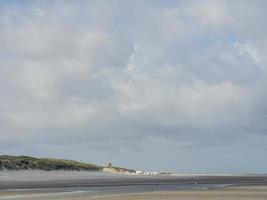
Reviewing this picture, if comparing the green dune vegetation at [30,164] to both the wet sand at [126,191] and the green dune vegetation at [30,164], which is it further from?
the wet sand at [126,191]

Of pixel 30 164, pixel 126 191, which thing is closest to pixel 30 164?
pixel 30 164

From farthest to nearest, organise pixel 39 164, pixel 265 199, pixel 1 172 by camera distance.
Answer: pixel 39 164, pixel 1 172, pixel 265 199

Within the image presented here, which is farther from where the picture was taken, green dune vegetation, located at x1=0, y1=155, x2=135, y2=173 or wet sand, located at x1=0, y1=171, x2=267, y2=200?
green dune vegetation, located at x1=0, y1=155, x2=135, y2=173

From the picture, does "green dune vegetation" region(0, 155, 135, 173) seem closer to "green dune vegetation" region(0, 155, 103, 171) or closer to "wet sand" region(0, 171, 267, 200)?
"green dune vegetation" region(0, 155, 103, 171)

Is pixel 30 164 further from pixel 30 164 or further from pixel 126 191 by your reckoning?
pixel 126 191

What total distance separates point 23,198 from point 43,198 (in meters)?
1.80

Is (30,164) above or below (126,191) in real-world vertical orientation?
above

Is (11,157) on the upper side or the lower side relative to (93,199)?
upper

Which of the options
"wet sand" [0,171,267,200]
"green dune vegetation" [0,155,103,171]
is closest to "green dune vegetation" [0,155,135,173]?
"green dune vegetation" [0,155,103,171]

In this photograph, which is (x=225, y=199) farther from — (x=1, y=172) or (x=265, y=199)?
(x=1, y=172)

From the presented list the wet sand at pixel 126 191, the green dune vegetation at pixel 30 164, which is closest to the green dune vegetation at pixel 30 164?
the green dune vegetation at pixel 30 164

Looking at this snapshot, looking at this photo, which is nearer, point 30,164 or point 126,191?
point 126,191

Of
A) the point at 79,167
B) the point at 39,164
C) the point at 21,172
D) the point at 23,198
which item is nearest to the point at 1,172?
the point at 21,172

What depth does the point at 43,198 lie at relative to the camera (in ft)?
178
